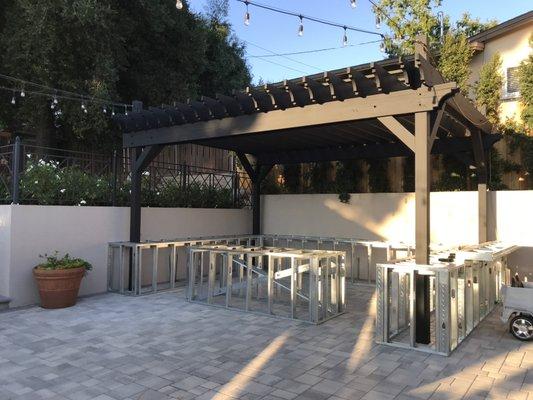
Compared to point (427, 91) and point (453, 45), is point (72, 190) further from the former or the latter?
point (453, 45)

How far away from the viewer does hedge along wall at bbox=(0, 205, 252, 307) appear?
6.61m

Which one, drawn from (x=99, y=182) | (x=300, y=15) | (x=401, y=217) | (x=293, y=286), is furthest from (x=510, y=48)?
(x=99, y=182)

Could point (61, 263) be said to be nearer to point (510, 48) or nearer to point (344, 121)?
point (344, 121)

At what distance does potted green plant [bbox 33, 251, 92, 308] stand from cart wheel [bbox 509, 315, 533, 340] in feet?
19.7

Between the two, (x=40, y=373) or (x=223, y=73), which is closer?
(x=40, y=373)

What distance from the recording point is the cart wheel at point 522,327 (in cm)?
501

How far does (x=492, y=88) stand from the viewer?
368 inches

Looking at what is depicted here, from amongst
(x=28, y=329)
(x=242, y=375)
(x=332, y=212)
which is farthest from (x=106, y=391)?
(x=332, y=212)

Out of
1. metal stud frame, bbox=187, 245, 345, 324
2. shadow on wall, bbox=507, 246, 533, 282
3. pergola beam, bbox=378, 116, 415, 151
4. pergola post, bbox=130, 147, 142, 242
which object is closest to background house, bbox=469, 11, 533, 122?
shadow on wall, bbox=507, 246, 533, 282

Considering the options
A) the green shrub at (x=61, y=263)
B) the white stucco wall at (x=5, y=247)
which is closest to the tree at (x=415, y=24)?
the green shrub at (x=61, y=263)

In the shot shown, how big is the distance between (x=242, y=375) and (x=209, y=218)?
6469mm

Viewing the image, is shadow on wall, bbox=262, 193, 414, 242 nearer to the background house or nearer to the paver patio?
the background house

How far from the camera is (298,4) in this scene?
8.10 m

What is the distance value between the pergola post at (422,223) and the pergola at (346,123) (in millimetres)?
11
